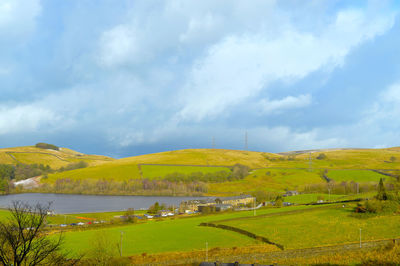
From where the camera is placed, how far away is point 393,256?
114 ft

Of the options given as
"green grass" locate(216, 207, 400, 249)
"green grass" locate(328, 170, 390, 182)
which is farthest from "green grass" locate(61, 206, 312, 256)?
"green grass" locate(328, 170, 390, 182)

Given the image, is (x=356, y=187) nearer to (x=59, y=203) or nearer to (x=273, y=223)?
(x=273, y=223)

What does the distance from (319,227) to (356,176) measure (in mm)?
137147

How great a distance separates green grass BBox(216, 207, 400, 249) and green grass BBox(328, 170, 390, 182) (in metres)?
109

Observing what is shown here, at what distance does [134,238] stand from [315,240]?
36.2 meters

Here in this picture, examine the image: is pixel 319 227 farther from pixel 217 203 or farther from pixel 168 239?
pixel 217 203

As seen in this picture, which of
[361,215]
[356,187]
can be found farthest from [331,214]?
[356,187]

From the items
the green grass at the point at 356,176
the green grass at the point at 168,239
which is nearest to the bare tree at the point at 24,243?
the green grass at the point at 168,239

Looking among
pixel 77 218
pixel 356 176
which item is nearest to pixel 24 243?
pixel 77 218

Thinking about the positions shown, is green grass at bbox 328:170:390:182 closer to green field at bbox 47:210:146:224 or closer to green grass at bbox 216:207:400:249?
green grass at bbox 216:207:400:249

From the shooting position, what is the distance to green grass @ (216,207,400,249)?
5106 centimetres

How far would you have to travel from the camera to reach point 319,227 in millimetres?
61531

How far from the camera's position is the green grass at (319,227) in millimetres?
51062

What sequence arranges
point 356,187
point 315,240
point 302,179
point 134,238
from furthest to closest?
point 302,179 < point 356,187 < point 134,238 < point 315,240
